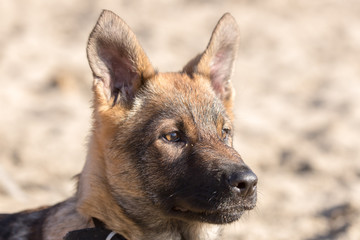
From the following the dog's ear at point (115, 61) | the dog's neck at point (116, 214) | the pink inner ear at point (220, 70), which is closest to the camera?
the dog's neck at point (116, 214)

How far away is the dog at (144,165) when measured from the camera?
13.6 feet

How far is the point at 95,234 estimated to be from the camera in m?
4.23

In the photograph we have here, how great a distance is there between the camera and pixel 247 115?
9680 mm

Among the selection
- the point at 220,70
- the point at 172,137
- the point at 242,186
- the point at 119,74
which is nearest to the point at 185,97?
the point at 172,137

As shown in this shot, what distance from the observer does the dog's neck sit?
14.3ft

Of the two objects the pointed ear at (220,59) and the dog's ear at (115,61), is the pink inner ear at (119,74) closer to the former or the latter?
the dog's ear at (115,61)

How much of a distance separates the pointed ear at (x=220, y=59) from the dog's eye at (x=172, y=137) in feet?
2.83

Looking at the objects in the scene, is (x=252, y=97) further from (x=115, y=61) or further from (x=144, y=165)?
(x=144, y=165)

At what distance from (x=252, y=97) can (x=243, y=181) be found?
246 inches

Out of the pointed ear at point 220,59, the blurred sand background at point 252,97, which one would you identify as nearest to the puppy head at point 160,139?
the pointed ear at point 220,59

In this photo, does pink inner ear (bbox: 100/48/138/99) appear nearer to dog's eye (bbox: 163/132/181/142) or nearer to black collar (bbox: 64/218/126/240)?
dog's eye (bbox: 163/132/181/142)

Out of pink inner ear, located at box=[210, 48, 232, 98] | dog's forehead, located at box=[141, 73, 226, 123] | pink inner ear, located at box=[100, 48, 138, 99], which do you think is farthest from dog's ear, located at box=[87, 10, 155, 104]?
pink inner ear, located at box=[210, 48, 232, 98]

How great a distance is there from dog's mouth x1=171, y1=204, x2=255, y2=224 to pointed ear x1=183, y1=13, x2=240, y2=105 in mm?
1334

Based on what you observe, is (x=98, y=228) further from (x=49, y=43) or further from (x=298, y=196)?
(x=49, y=43)
